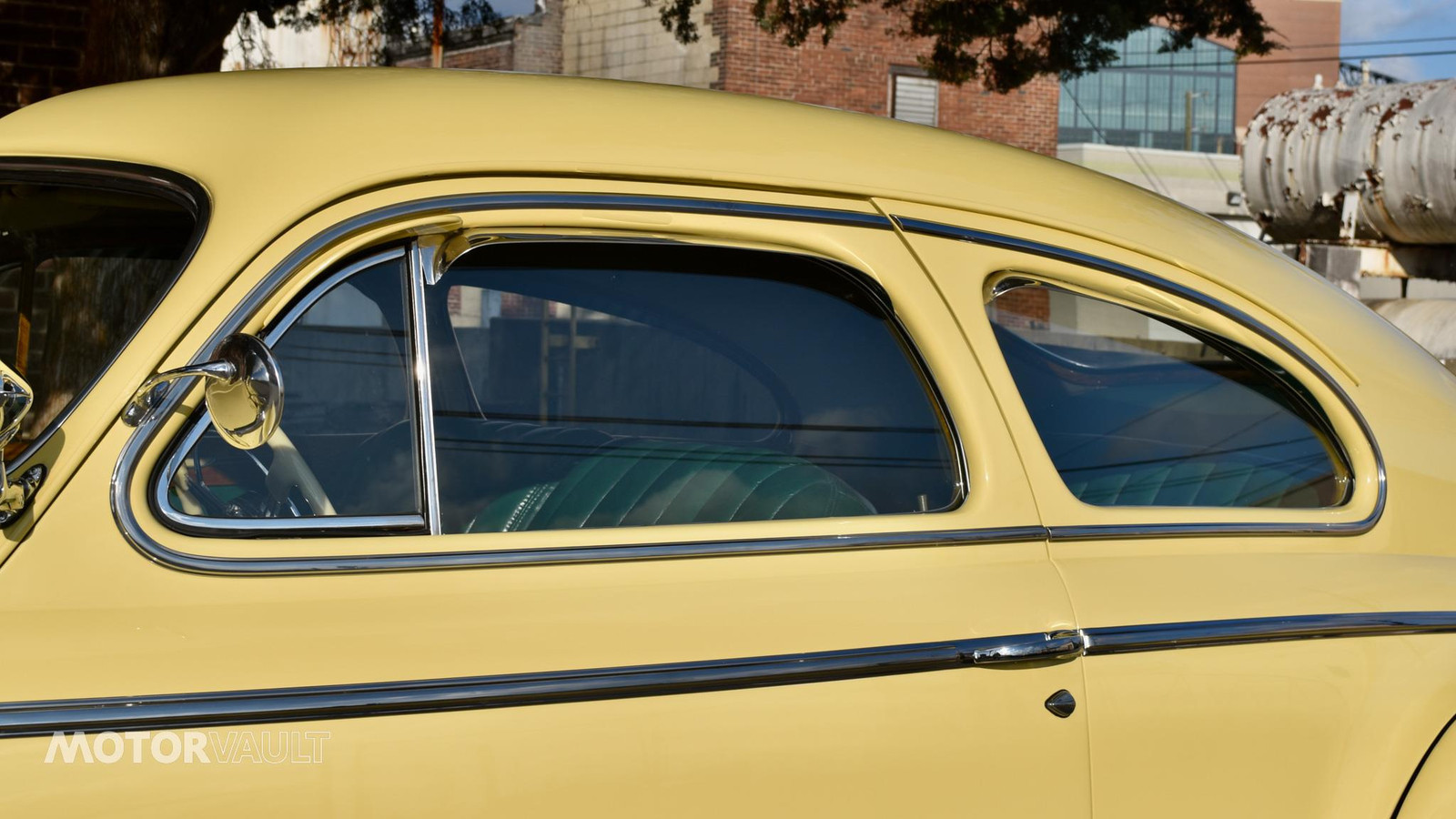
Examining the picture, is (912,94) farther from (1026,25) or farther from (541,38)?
(1026,25)

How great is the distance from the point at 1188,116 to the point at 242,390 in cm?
4163

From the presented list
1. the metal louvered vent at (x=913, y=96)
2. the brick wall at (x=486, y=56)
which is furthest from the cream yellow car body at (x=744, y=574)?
the brick wall at (x=486, y=56)

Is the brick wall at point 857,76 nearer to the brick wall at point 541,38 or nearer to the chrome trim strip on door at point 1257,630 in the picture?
the brick wall at point 541,38

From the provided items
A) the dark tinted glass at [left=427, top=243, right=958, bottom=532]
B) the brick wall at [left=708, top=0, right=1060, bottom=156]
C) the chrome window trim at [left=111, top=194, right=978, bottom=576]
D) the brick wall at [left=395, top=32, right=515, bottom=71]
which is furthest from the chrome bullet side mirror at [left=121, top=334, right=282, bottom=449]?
the brick wall at [left=395, top=32, right=515, bottom=71]

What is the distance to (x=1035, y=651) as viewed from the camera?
1728 millimetres

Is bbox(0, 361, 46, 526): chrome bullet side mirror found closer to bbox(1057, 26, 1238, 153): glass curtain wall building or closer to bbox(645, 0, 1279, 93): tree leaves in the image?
bbox(645, 0, 1279, 93): tree leaves

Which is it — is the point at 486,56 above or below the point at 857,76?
above

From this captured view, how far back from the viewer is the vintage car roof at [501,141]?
168cm

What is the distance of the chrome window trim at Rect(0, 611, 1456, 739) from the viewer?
1.38m

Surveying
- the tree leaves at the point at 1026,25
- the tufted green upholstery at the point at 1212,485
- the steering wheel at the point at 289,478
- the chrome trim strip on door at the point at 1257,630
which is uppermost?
the tree leaves at the point at 1026,25

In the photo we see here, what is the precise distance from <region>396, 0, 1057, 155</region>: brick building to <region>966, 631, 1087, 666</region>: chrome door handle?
20128 mm

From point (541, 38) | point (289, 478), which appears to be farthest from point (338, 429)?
point (541, 38)

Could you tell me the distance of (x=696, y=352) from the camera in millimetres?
1880

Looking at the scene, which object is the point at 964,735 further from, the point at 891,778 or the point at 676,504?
the point at 676,504
